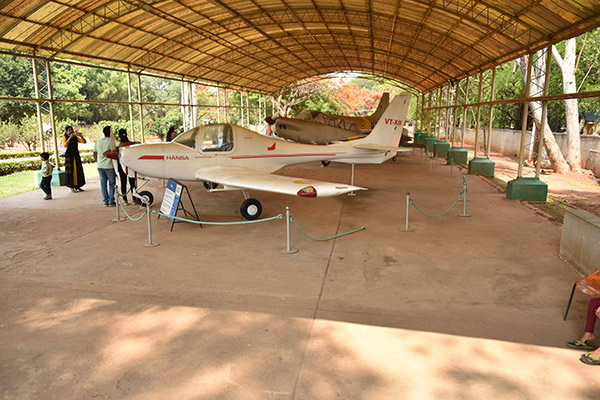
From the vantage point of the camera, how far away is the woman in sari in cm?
1244

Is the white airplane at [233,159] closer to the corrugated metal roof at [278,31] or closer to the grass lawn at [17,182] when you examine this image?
the corrugated metal roof at [278,31]

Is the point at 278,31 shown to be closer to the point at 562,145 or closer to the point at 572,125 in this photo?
the point at 572,125

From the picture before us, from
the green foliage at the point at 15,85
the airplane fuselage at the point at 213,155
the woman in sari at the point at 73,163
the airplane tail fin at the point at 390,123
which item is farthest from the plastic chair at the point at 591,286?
the green foliage at the point at 15,85

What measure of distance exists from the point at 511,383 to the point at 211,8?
1683 centimetres

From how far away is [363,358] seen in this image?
14.2 feet

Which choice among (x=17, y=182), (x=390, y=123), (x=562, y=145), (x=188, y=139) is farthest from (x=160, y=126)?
(x=562, y=145)

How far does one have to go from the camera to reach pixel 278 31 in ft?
71.4

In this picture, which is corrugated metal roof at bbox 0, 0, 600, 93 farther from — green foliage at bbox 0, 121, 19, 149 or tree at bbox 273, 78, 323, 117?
tree at bbox 273, 78, 323, 117

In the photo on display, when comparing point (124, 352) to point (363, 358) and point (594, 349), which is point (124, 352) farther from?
point (594, 349)

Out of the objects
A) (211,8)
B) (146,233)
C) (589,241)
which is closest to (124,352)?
(146,233)

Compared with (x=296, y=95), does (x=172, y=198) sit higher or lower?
lower

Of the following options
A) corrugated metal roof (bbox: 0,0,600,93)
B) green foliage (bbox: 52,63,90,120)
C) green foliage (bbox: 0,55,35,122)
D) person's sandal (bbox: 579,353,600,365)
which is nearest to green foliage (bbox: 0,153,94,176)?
corrugated metal roof (bbox: 0,0,600,93)

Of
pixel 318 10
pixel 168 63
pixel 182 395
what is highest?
pixel 318 10

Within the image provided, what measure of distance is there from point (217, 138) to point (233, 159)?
27.2 inches
